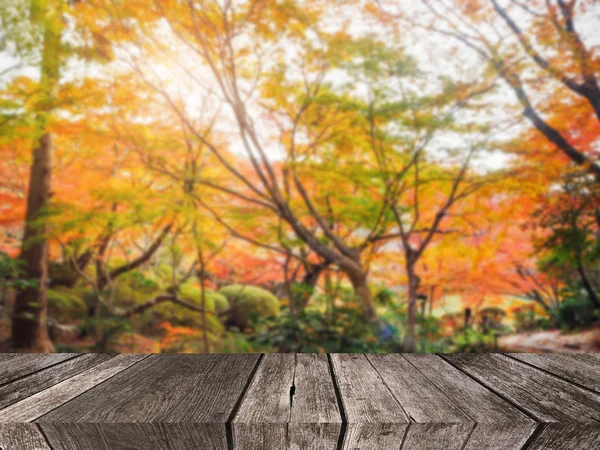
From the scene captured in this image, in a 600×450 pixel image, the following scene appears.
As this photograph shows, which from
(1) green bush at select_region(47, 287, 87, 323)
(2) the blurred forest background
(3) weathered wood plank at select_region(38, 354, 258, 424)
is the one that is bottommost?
(1) green bush at select_region(47, 287, 87, 323)

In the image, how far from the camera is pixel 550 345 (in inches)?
259

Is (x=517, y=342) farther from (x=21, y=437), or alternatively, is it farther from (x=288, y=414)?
(x=21, y=437)

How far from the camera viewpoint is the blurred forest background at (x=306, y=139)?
4969mm

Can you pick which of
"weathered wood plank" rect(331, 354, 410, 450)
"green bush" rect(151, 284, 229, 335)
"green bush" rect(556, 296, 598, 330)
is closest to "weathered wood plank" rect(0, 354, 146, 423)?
"weathered wood plank" rect(331, 354, 410, 450)

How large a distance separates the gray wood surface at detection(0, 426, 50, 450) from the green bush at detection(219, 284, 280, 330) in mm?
7737

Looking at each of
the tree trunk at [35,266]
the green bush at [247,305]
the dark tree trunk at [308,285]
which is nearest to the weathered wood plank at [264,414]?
the dark tree trunk at [308,285]

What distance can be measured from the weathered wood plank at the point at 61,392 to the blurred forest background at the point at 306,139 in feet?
12.2

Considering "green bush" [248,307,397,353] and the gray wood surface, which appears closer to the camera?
the gray wood surface

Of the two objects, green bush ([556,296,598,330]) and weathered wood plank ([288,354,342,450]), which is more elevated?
weathered wood plank ([288,354,342,450])

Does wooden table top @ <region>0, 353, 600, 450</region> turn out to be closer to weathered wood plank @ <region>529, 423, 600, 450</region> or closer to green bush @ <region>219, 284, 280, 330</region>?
weathered wood plank @ <region>529, 423, 600, 450</region>

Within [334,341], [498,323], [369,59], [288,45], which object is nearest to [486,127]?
[369,59]

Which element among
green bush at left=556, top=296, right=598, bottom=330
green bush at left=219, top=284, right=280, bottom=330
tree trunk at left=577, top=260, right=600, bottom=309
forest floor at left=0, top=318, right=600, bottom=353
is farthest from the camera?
green bush at left=219, top=284, right=280, bottom=330

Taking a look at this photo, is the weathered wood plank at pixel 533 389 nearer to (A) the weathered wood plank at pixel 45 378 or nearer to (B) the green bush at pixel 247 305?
(A) the weathered wood plank at pixel 45 378

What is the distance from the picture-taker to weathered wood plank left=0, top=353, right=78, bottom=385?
724 mm
